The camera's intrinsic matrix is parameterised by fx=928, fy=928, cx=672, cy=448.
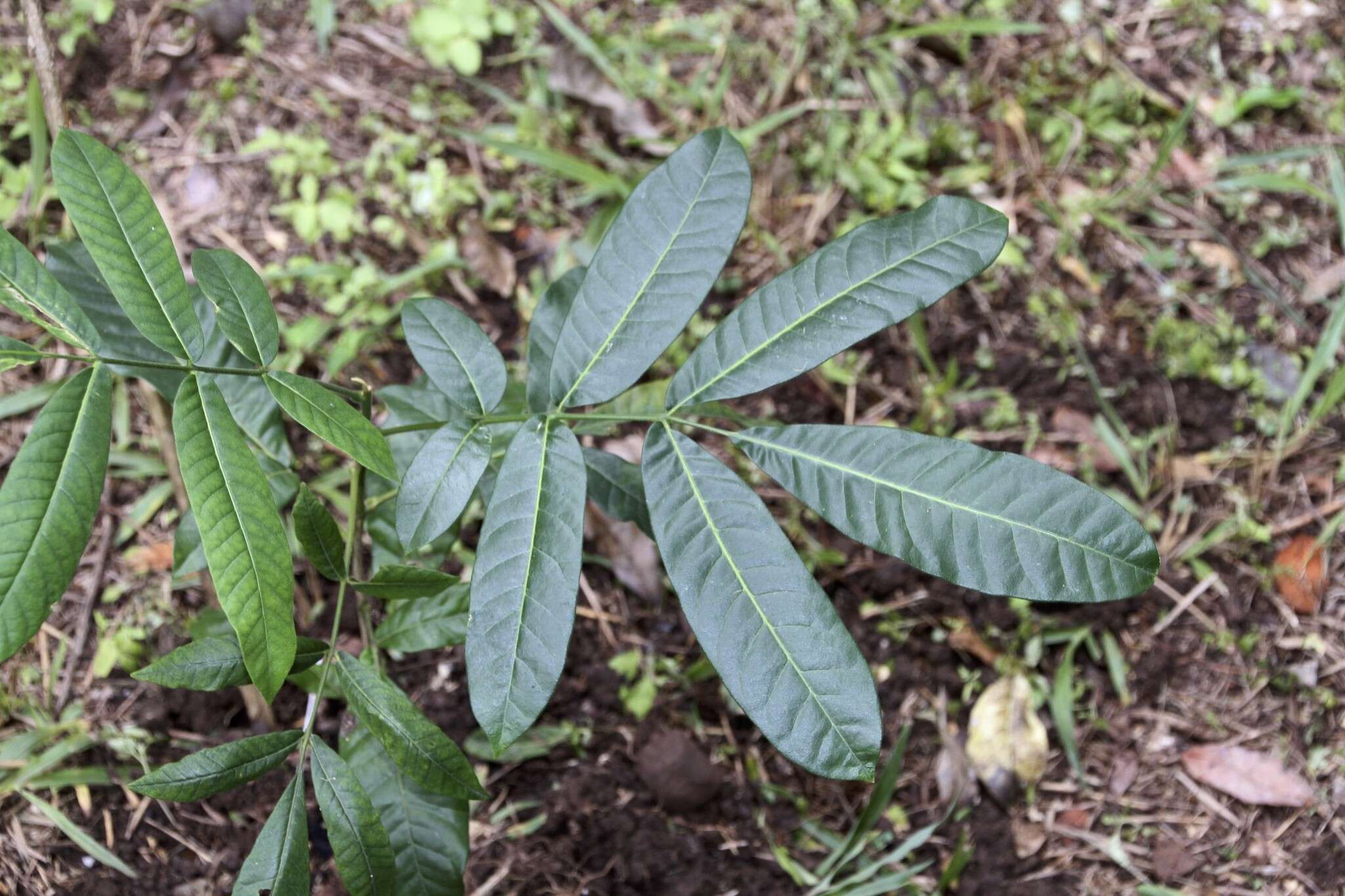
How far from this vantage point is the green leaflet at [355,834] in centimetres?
119

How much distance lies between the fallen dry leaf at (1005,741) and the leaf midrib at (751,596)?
1157mm

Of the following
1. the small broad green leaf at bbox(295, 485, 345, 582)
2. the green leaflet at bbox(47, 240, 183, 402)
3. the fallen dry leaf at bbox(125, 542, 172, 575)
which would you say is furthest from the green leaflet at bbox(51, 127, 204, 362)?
the fallen dry leaf at bbox(125, 542, 172, 575)

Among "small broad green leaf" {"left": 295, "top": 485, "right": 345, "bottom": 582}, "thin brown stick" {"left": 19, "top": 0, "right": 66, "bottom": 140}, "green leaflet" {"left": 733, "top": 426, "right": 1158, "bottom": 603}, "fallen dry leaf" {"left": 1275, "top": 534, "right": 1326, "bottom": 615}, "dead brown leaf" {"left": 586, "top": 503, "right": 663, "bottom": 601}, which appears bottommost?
"fallen dry leaf" {"left": 1275, "top": 534, "right": 1326, "bottom": 615}

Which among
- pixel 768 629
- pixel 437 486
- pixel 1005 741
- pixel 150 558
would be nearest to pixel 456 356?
pixel 437 486

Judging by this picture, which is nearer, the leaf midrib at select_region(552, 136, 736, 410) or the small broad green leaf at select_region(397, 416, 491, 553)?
the small broad green leaf at select_region(397, 416, 491, 553)

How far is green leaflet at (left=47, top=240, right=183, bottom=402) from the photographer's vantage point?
1.38 m

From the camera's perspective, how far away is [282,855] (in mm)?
1176

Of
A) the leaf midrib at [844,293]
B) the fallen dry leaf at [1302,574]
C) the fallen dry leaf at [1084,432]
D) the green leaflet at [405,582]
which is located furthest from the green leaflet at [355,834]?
the fallen dry leaf at [1302,574]

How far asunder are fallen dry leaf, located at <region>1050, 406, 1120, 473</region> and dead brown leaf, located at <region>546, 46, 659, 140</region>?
1339 mm

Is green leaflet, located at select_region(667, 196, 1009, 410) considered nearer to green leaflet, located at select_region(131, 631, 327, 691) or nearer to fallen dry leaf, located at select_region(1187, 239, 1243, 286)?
green leaflet, located at select_region(131, 631, 327, 691)

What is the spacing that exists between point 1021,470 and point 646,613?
1.20 m

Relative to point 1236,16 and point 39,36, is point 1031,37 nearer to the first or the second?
point 1236,16

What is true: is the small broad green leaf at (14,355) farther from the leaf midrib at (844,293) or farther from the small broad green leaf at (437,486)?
the leaf midrib at (844,293)

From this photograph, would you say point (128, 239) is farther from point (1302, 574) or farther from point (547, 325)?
point (1302, 574)
